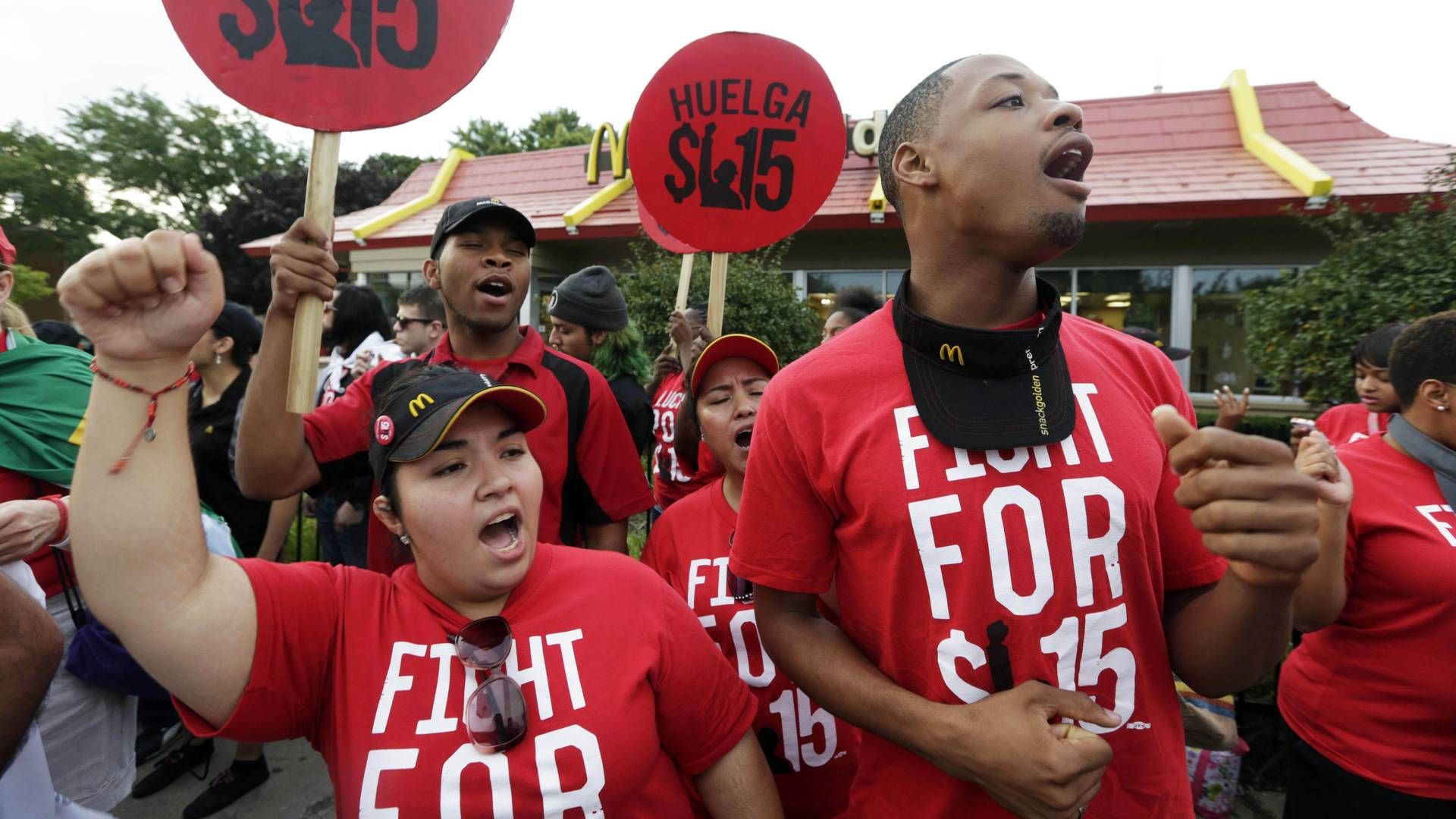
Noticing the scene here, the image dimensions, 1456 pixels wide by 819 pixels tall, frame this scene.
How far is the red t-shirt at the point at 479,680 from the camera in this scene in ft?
4.32

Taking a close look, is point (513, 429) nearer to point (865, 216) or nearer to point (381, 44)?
point (381, 44)

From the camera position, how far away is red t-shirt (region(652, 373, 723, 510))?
270 cm

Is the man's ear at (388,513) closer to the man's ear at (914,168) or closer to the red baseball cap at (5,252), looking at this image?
the man's ear at (914,168)

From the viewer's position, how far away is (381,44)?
1.80m

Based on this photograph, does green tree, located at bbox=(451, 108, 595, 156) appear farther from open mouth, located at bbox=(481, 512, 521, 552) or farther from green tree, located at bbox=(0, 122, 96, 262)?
open mouth, located at bbox=(481, 512, 521, 552)

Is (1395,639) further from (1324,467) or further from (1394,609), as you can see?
(1324,467)

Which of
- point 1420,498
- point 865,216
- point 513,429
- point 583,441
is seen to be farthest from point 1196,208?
point 513,429

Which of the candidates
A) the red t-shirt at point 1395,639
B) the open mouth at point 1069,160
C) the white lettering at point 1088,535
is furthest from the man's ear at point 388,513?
the red t-shirt at point 1395,639

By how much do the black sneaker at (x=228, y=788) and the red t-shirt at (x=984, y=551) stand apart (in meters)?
3.23

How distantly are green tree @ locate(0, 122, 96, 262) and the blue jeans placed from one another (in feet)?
93.1

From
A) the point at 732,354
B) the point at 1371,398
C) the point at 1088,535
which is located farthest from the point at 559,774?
the point at 1371,398

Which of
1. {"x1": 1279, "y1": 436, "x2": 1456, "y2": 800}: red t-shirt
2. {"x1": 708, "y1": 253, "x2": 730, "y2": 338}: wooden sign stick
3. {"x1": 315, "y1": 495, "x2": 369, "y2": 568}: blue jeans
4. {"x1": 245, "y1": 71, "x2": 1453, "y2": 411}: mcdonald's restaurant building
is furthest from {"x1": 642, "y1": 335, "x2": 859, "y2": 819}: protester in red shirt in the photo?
{"x1": 245, "y1": 71, "x2": 1453, "y2": 411}: mcdonald's restaurant building

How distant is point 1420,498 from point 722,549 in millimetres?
1842

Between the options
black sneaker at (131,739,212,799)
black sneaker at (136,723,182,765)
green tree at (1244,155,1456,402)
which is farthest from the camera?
green tree at (1244,155,1456,402)
